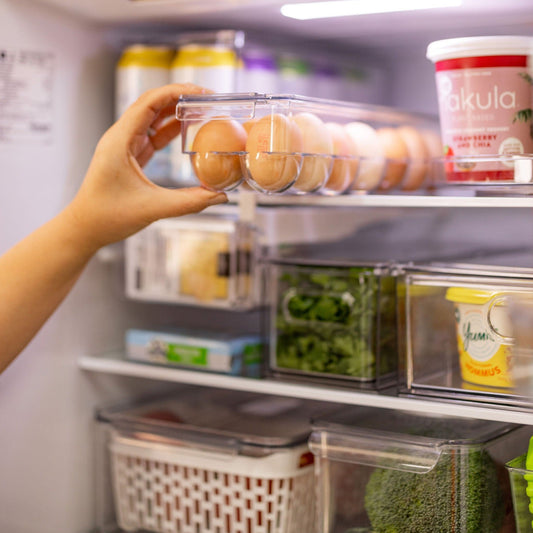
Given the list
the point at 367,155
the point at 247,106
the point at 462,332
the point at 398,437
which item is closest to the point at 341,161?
the point at 367,155

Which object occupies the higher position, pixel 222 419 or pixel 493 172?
pixel 493 172

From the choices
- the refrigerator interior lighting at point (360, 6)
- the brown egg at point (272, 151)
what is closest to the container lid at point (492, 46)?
the refrigerator interior lighting at point (360, 6)

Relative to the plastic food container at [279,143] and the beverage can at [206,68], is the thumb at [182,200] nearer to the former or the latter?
the plastic food container at [279,143]

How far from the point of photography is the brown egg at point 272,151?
1014 millimetres

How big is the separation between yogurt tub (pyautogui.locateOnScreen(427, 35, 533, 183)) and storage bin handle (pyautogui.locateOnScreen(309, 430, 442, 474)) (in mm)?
367

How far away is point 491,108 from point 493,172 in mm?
81

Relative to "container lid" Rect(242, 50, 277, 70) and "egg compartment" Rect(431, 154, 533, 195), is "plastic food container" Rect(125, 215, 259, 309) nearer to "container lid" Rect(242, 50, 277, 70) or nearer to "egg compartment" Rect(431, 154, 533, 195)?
"container lid" Rect(242, 50, 277, 70)

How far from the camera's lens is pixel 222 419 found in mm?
1432

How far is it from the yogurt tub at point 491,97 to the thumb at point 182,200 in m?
0.33

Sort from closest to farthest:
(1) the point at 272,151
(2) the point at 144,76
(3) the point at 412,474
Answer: (1) the point at 272,151 → (3) the point at 412,474 → (2) the point at 144,76

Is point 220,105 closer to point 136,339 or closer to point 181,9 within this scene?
point 181,9

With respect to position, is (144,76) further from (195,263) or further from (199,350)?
(199,350)

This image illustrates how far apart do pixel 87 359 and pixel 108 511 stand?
276mm

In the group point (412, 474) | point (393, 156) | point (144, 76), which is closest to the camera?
point (412, 474)
